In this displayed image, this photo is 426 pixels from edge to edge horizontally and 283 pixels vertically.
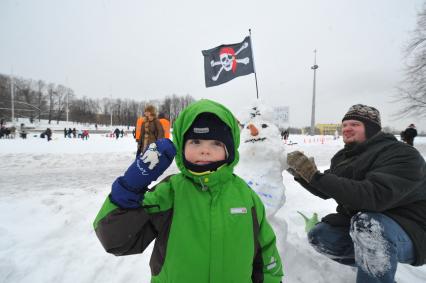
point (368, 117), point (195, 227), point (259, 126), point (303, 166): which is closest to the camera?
point (195, 227)

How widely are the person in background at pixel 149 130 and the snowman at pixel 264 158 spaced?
304 cm

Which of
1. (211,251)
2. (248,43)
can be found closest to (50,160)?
(248,43)

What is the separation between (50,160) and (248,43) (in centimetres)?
873

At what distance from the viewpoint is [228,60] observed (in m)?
5.43

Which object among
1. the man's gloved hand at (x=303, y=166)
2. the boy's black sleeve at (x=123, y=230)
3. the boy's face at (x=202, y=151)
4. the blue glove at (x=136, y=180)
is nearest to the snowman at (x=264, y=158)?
the man's gloved hand at (x=303, y=166)

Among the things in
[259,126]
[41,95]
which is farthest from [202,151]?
[41,95]

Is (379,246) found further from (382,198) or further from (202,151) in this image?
(202,151)

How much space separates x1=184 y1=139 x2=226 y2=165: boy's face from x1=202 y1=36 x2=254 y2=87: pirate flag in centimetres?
354

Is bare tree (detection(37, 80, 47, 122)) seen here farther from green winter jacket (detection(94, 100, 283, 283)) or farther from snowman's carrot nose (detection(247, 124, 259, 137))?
green winter jacket (detection(94, 100, 283, 283))

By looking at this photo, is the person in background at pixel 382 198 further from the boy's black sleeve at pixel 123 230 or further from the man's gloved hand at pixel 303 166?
the boy's black sleeve at pixel 123 230

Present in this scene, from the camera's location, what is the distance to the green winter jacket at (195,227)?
4.12 feet

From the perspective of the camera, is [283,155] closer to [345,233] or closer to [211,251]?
[345,233]

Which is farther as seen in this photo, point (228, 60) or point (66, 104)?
point (66, 104)

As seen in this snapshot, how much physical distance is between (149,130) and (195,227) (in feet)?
15.7
